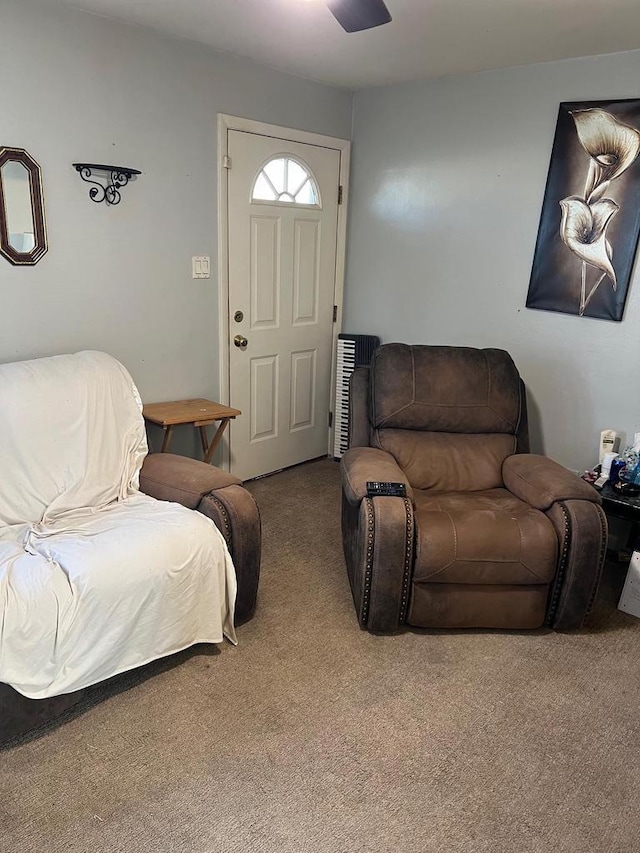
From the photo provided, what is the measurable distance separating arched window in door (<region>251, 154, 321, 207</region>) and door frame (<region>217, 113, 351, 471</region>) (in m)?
0.14

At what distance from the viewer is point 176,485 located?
94.0 inches

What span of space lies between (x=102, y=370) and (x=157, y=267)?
2.49 feet

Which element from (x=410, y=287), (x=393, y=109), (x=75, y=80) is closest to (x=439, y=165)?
(x=393, y=109)

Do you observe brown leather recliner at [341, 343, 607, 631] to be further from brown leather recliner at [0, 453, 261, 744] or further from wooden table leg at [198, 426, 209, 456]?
wooden table leg at [198, 426, 209, 456]

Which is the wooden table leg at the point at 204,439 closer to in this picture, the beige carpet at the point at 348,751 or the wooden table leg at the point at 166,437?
the wooden table leg at the point at 166,437

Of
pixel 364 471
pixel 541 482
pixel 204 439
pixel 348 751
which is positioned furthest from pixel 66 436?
pixel 541 482

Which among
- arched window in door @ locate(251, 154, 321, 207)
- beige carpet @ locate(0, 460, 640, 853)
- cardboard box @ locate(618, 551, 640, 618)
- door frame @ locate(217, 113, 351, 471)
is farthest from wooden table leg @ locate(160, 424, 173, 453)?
cardboard box @ locate(618, 551, 640, 618)

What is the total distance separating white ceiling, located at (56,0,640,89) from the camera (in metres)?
2.29

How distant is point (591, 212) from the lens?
9.57ft

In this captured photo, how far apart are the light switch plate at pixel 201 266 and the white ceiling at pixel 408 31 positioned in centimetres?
99

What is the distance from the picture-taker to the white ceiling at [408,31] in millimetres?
2291

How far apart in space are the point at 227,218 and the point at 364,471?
1654 mm

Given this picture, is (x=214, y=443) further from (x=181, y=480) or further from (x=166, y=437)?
(x=181, y=480)

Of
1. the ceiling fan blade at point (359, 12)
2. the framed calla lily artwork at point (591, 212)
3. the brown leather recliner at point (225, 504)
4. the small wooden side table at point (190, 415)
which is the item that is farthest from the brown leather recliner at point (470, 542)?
the ceiling fan blade at point (359, 12)
